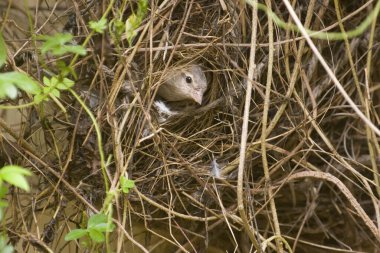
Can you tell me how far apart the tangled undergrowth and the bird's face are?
0.02 m

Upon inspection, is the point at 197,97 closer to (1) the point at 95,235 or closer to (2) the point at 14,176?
(1) the point at 95,235

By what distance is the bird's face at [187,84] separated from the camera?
1403 millimetres

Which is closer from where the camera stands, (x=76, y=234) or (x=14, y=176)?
(x=14, y=176)

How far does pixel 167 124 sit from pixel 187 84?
0.32ft

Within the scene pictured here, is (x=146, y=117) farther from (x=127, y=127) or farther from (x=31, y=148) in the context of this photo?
(x=31, y=148)

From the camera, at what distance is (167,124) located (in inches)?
54.7

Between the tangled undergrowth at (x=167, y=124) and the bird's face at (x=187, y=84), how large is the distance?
0.07 ft

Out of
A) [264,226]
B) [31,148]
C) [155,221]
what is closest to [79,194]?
[31,148]

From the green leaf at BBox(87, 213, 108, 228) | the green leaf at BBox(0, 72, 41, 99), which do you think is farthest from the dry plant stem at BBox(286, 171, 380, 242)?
the green leaf at BBox(0, 72, 41, 99)

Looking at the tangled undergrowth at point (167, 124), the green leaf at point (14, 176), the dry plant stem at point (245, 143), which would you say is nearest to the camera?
the green leaf at point (14, 176)

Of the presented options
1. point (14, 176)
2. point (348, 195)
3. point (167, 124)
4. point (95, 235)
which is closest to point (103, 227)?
point (95, 235)

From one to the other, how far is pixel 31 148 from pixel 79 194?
134 mm

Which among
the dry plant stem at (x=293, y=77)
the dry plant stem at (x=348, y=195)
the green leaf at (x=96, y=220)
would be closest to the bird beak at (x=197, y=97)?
the dry plant stem at (x=293, y=77)

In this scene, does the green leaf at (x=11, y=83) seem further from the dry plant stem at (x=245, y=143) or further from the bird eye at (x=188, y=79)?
the bird eye at (x=188, y=79)
